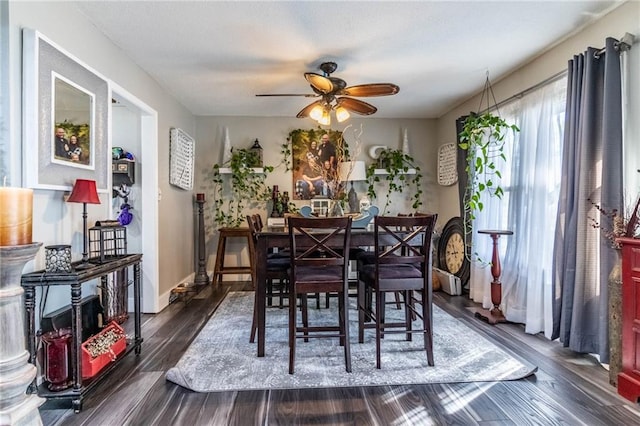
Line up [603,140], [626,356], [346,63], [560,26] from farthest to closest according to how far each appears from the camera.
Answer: [346,63], [560,26], [603,140], [626,356]

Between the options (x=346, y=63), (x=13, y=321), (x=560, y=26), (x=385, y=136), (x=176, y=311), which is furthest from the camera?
(x=385, y=136)

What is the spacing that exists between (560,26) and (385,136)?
288 cm

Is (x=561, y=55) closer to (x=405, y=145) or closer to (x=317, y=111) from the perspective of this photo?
(x=317, y=111)

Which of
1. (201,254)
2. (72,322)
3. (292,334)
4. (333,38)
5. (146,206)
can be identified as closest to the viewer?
(72,322)

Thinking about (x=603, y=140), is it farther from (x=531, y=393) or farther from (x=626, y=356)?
(x=531, y=393)

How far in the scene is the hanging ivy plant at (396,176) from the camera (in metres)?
5.26

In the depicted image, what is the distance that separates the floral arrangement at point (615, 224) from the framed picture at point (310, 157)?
3380 millimetres

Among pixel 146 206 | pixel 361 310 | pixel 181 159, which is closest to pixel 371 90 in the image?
pixel 361 310

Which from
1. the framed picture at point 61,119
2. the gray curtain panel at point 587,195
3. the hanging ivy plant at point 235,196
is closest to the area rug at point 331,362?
the gray curtain panel at point 587,195

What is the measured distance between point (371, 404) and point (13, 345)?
68.1 inches

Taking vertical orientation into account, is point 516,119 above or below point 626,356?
above

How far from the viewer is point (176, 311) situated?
3.72 metres

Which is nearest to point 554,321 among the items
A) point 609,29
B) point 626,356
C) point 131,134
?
point 626,356

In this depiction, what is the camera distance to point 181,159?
4398 mm
